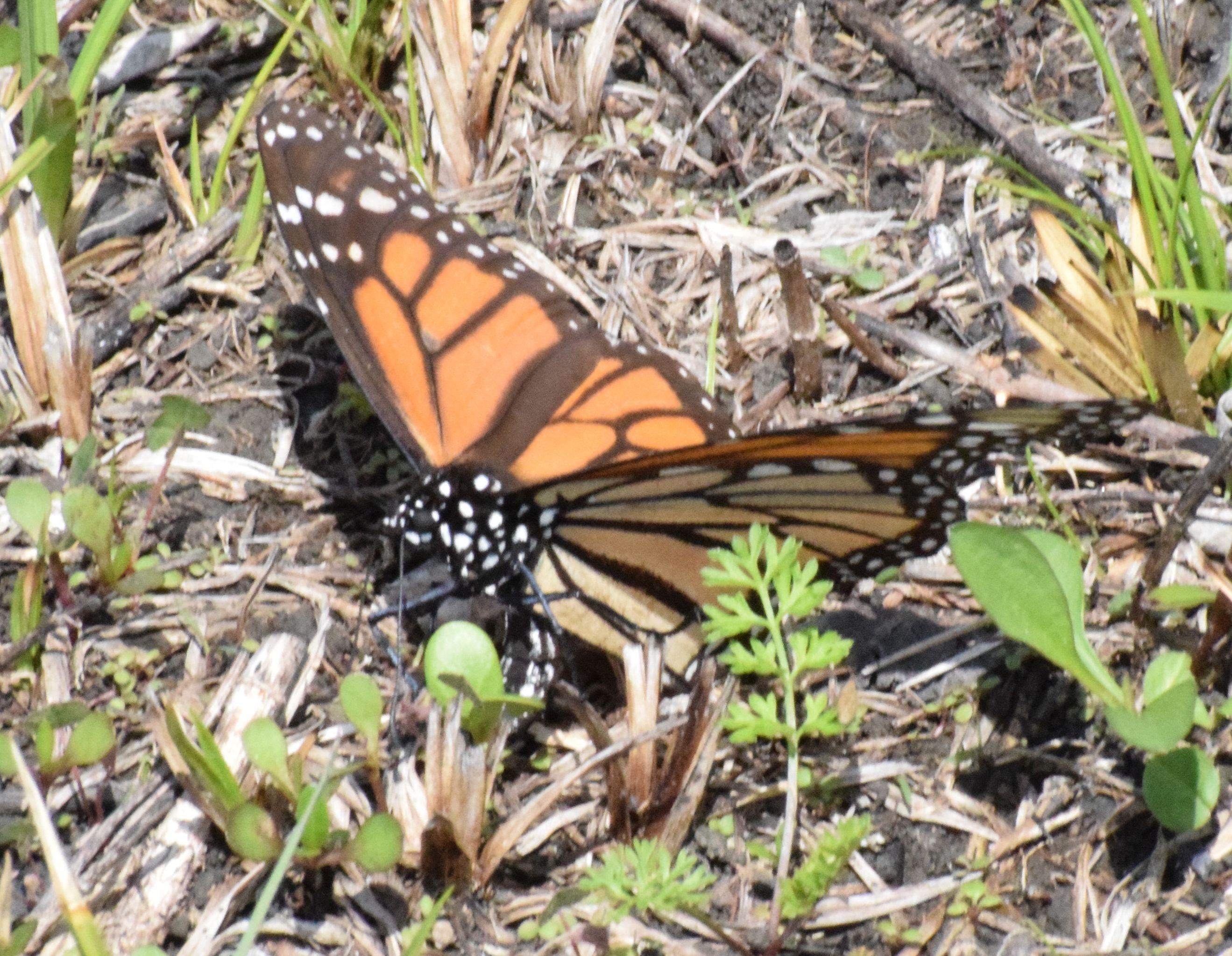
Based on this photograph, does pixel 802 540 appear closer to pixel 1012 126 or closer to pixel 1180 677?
pixel 1180 677

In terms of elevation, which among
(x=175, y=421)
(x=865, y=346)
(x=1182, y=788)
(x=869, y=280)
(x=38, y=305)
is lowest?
(x=1182, y=788)

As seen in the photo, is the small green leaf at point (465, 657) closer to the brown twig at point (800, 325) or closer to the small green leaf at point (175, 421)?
the small green leaf at point (175, 421)

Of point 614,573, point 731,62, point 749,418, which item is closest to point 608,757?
point 614,573

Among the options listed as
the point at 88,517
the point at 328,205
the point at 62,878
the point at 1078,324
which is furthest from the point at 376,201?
the point at 62,878

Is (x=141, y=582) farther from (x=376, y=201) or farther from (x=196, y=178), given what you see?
(x=196, y=178)

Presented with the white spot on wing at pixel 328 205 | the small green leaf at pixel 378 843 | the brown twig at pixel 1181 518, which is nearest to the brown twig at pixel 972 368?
the brown twig at pixel 1181 518
